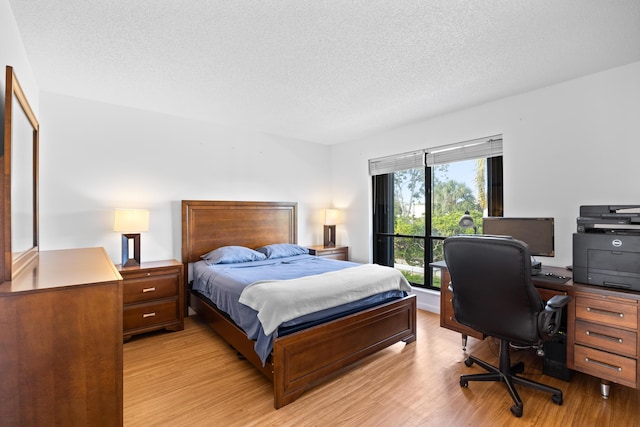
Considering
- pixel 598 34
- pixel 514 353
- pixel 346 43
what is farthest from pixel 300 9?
pixel 514 353

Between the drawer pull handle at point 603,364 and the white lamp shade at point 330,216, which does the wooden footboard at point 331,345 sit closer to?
the drawer pull handle at point 603,364

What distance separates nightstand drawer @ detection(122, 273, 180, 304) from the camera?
306cm

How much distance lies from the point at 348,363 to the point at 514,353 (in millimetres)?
1647

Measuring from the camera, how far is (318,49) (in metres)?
2.25

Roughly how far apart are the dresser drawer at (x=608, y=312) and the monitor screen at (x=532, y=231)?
0.55 m

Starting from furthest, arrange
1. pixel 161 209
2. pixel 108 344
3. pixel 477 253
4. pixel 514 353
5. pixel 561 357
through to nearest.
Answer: pixel 161 209 < pixel 514 353 < pixel 561 357 < pixel 477 253 < pixel 108 344

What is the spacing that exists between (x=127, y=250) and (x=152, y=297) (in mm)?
593

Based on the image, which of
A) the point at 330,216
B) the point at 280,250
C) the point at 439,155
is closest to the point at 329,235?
the point at 330,216

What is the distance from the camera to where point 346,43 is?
2162 millimetres

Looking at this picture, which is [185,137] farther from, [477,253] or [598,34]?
[598,34]

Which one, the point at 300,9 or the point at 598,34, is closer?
the point at 300,9

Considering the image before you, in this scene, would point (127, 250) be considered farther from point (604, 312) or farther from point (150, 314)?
point (604, 312)

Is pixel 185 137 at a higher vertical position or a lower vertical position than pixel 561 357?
higher

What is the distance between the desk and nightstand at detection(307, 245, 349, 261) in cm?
282
